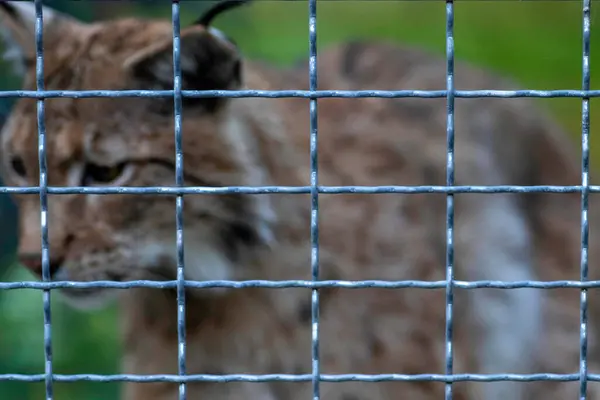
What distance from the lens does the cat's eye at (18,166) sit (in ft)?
5.80

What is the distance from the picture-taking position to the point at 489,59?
105 inches

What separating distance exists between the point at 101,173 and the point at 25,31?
35cm

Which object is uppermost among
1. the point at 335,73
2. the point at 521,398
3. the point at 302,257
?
the point at 335,73

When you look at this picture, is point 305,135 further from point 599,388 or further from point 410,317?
point 599,388

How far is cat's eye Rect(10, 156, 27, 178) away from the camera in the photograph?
177 centimetres

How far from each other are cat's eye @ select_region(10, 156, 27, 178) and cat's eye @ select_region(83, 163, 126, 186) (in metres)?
0.12

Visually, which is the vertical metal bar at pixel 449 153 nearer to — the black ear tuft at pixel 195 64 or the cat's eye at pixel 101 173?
the black ear tuft at pixel 195 64

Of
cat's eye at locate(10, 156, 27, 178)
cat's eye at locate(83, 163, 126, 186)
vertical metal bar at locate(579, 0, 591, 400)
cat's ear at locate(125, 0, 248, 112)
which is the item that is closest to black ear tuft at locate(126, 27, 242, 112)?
cat's ear at locate(125, 0, 248, 112)

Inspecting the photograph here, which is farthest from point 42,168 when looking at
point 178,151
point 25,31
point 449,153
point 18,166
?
point 25,31

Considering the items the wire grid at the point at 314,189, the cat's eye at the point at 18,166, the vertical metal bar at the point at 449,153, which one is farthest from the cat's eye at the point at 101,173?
the vertical metal bar at the point at 449,153

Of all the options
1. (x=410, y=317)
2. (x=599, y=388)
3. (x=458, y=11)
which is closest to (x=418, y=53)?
(x=458, y=11)

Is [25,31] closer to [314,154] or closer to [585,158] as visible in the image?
[314,154]

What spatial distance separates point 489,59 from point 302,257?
1.04m

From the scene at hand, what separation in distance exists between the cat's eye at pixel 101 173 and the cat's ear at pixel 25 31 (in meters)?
0.28
